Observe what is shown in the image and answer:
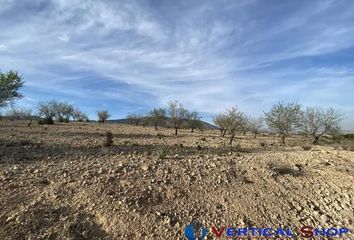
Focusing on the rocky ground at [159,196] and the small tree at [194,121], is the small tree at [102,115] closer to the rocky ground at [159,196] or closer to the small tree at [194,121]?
the small tree at [194,121]

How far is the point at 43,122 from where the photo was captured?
42.1m

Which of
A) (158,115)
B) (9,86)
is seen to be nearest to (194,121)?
(158,115)

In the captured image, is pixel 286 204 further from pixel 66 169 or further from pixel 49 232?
pixel 66 169

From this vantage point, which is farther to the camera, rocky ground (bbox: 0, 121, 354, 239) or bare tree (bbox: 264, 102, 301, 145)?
bare tree (bbox: 264, 102, 301, 145)

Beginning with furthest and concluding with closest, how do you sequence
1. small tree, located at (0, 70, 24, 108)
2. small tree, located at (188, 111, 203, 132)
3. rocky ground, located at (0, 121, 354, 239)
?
small tree, located at (188, 111, 203, 132)
small tree, located at (0, 70, 24, 108)
rocky ground, located at (0, 121, 354, 239)

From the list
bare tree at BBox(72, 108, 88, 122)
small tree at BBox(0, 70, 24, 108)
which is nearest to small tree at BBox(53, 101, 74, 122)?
bare tree at BBox(72, 108, 88, 122)

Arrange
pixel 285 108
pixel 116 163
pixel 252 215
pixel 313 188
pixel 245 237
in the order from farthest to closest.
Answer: pixel 285 108
pixel 116 163
pixel 313 188
pixel 252 215
pixel 245 237

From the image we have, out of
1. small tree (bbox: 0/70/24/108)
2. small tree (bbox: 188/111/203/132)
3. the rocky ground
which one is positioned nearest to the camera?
the rocky ground

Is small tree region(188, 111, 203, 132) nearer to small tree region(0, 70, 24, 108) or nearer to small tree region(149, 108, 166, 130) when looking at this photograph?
small tree region(149, 108, 166, 130)

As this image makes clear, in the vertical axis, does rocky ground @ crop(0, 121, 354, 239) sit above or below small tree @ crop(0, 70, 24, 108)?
below

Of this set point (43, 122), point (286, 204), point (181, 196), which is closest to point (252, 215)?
point (286, 204)

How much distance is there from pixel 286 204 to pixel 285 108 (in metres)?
26.3

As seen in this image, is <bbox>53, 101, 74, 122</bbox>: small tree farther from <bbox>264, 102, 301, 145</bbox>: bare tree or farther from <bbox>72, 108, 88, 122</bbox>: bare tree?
<bbox>264, 102, 301, 145</bbox>: bare tree

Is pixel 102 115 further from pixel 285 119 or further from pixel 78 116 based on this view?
pixel 285 119
